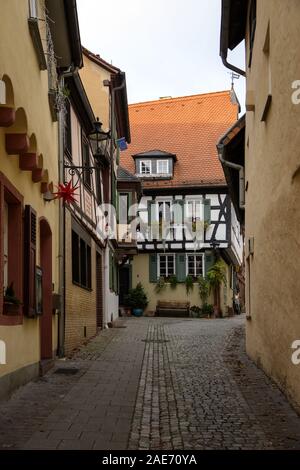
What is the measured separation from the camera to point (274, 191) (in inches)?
331

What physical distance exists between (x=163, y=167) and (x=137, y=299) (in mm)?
7057

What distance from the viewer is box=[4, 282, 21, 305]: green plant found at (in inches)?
289

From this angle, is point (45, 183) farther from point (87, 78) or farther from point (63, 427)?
point (87, 78)

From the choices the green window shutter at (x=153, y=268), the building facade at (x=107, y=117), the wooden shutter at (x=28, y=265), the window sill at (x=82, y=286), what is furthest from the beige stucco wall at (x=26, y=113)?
the green window shutter at (x=153, y=268)

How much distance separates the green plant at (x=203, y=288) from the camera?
1155 inches

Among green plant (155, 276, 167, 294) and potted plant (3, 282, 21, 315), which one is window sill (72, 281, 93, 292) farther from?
green plant (155, 276, 167, 294)

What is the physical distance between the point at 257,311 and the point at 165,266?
19896mm

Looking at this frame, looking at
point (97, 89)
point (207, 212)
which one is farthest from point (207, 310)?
point (97, 89)

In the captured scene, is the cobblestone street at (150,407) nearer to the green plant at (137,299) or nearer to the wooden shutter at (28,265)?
the wooden shutter at (28,265)

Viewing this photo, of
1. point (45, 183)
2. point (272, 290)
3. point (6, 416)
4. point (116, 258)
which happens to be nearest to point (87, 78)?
point (116, 258)

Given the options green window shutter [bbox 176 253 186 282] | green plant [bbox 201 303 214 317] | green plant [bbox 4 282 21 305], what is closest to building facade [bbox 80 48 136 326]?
Result: green plant [bbox 201 303 214 317]

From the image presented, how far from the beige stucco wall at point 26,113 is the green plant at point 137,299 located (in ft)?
62.8

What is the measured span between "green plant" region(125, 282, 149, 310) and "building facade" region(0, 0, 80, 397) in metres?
18.3

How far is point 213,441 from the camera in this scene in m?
5.59
